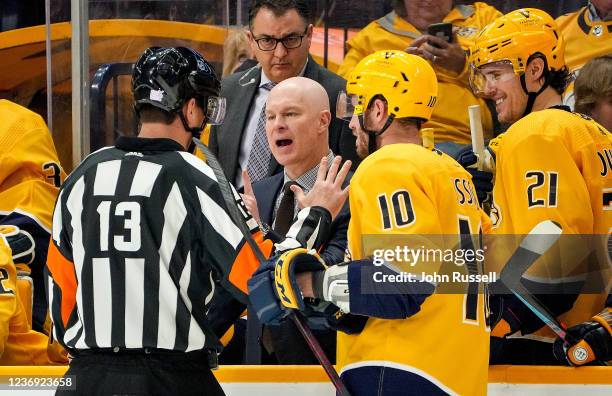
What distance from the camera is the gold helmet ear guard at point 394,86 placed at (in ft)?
9.47

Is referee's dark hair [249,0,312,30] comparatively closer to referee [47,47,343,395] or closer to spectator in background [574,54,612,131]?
spectator in background [574,54,612,131]

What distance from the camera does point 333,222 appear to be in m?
3.34

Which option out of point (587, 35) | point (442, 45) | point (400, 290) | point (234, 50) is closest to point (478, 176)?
point (442, 45)

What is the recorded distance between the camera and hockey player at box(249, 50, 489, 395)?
2.56 meters

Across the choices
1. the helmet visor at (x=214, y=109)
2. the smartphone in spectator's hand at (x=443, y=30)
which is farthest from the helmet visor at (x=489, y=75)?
the helmet visor at (x=214, y=109)

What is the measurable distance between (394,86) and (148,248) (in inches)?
30.5

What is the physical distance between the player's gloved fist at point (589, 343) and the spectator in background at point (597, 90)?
0.81 metres

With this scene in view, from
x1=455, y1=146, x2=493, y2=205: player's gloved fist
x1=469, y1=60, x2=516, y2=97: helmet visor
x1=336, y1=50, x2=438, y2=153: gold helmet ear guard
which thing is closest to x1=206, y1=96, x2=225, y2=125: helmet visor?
x1=336, y1=50, x2=438, y2=153: gold helmet ear guard

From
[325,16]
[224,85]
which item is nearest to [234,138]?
[224,85]

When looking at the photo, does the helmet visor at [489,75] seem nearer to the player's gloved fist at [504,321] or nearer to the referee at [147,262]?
the player's gloved fist at [504,321]

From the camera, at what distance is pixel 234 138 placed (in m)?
4.19

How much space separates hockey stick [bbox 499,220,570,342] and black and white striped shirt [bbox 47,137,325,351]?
0.98 meters

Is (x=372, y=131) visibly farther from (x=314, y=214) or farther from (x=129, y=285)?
(x=129, y=285)

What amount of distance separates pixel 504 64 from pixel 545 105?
0.60 feet
